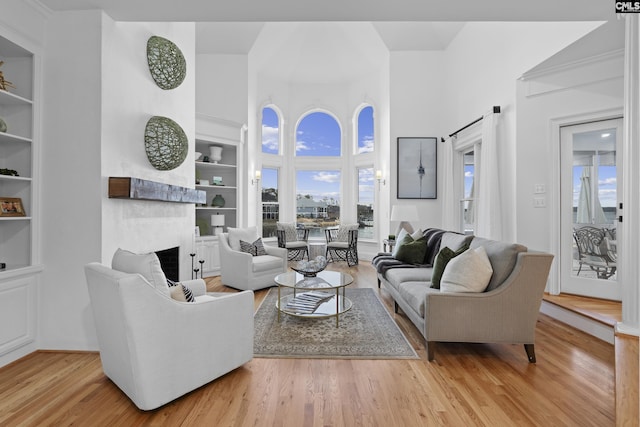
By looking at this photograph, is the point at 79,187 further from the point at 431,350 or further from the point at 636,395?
the point at 636,395

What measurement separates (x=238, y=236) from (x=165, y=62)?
261 cm

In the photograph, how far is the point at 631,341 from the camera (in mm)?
2299

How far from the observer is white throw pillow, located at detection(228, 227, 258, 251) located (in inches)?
Answer: 201

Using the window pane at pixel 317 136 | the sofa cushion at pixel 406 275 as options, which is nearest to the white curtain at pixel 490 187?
the sofa cushion at pixel 406 275

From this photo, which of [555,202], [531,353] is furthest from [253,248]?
[555,202]

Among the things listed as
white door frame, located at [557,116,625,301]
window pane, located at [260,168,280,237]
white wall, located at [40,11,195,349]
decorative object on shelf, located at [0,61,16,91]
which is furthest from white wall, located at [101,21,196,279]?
white door frame, located at [557,116,625,301]

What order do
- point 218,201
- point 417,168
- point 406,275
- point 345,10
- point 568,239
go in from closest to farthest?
point 345,10, point 406,275, point 568,239, point 218,201, point 417,168

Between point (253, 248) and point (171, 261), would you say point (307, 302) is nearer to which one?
point (253, 248)

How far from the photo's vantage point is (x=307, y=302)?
3609 mm

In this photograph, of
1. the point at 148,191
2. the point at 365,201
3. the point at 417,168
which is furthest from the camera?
the point at 365,201

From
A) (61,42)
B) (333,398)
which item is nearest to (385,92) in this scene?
(61,42)

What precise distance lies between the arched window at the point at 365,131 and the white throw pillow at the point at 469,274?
18.3 feet

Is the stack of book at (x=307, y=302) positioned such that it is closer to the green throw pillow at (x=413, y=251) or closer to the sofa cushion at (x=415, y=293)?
the sofa cushion at (x=415, y=293)

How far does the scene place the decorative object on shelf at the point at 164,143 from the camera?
11.3ft
